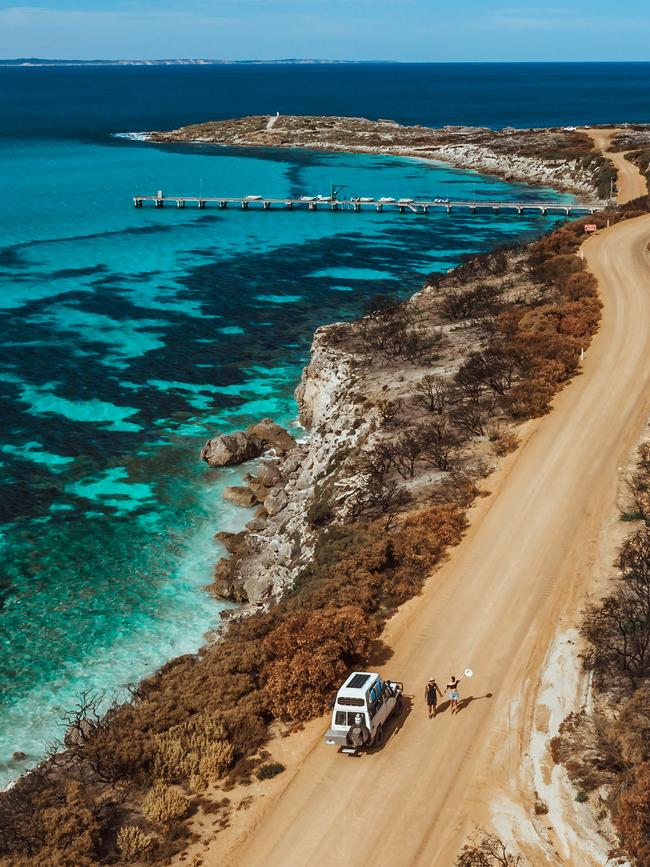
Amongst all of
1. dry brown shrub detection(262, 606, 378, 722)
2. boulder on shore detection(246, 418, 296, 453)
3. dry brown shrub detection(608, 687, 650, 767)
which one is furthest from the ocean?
dry brown shrub detection(608, 687, 650, 767)

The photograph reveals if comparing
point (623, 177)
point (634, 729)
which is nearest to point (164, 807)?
point (634, 729)

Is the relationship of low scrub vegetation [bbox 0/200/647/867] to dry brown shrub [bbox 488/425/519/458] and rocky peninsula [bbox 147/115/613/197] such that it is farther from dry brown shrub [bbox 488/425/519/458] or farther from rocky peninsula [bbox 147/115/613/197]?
rocky peninsula [bbox 147/115/613/197]

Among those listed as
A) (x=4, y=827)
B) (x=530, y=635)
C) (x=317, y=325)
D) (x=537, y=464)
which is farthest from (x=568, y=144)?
(x=4, y=827)

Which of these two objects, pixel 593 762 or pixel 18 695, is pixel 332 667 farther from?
pixel 18 695

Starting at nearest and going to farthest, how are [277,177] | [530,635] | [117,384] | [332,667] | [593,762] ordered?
1. [593,762]
2. [332,667]
3. [530,635]
4. [117,384]
5. [277,177]

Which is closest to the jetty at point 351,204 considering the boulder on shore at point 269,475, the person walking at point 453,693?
the boulder on shore at point 269,475

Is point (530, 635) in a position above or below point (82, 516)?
above
